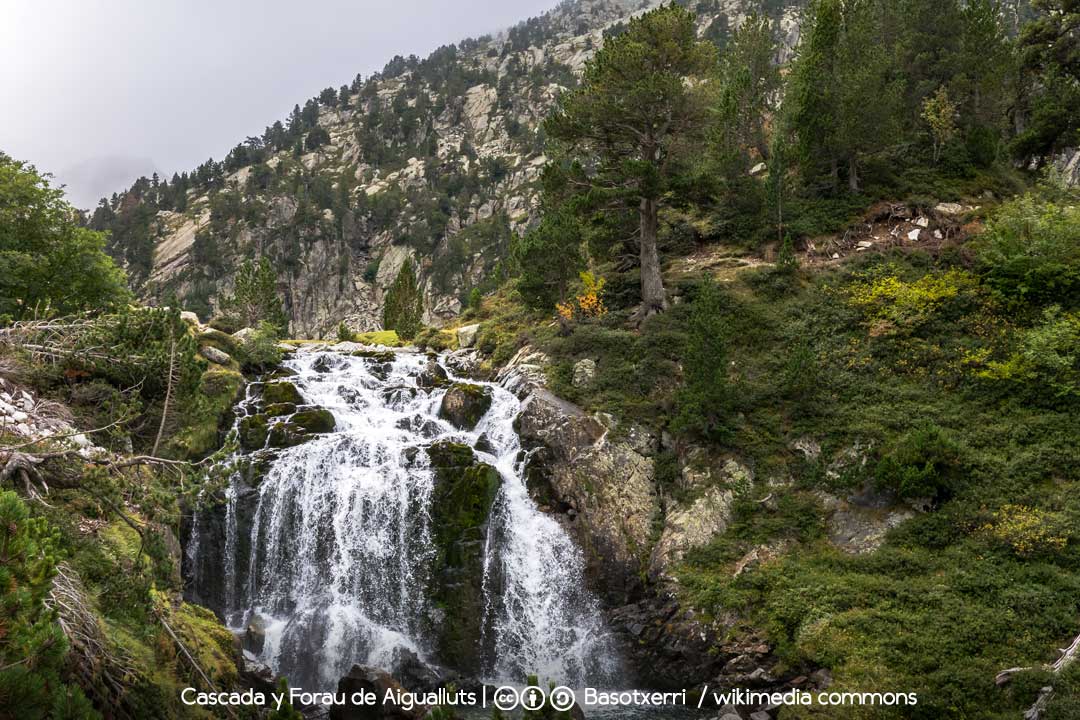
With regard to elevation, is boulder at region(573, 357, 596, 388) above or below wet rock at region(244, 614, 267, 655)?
above

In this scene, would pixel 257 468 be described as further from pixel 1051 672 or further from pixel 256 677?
pixel 1051 672

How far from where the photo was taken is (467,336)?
129ft

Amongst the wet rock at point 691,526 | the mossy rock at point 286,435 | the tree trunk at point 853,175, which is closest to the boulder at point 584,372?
the wet rock at point 691,526

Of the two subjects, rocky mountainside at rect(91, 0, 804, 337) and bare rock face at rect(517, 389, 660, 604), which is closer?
bare rock face at rect(517, 389, 660, 604)

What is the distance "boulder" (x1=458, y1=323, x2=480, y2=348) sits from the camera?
38.5 metres

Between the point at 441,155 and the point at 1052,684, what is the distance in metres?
128

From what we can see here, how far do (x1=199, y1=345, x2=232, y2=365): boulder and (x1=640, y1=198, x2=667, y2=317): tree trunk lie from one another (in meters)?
21.5

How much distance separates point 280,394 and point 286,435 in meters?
4.05

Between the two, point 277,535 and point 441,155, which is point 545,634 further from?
point 441,155

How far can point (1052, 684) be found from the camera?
11539 millimetres

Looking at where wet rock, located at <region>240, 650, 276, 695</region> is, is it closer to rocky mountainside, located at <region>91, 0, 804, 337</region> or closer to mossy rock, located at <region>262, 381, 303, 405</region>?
mossy rock, located at <region>262, 381, 303, 405</region>

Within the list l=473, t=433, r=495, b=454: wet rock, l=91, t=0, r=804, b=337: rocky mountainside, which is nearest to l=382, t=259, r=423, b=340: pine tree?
l=91, t=0, r=804, b=337: rocky mountainside

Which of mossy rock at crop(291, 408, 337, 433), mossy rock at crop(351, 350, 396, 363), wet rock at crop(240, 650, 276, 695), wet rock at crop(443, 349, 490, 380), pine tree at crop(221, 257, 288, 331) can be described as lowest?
wet rock at crop(240, 650, 276, 695)

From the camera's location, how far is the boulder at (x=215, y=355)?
30.5m
